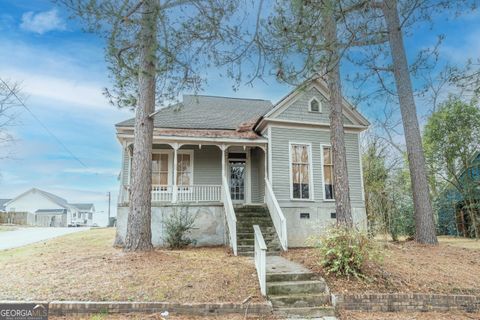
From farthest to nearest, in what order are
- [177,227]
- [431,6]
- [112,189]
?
[112,189] → [177,227] → [431,6]

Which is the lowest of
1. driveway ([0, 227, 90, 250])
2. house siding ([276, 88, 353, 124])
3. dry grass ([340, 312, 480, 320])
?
dry grass ([340, 312, 480, 320])

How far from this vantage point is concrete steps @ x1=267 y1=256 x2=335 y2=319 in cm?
538

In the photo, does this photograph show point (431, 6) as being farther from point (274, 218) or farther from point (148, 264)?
point (148, 264)

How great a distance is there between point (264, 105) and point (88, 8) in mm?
12613

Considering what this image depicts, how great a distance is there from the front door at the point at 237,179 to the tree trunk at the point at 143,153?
20.1 ft

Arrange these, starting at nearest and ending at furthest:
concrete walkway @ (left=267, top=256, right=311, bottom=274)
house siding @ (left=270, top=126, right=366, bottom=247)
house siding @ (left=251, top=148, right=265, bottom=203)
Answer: concrete walkway @ (left=267, top=256, right=311, bottom=274)
house siding @ (left=270, top=126, right=366, bottom=247)
house siding @ (left=251, top=148, right=265, bottom=203)

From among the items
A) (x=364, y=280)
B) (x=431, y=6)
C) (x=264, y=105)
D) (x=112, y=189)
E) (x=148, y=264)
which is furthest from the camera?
(x=112, y=189)

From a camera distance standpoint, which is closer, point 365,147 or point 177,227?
point 177,227

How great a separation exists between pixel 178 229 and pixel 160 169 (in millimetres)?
3650

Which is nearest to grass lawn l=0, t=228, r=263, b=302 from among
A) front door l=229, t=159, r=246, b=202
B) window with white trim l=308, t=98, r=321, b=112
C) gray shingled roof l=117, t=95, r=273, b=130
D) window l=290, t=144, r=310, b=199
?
window l=290, t=144, r=310, b=199

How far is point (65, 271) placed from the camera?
6434 millimetres

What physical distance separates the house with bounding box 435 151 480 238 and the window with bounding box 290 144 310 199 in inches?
436

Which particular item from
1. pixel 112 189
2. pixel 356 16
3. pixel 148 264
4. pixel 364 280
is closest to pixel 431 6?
pixel 356 16

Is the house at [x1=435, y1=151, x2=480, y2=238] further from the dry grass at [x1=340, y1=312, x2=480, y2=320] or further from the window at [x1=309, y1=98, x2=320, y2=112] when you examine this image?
the dry grass at [x1=340, y1=312, x2=480, y2=320]
